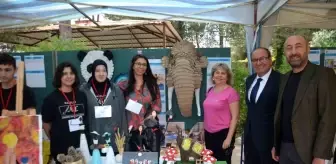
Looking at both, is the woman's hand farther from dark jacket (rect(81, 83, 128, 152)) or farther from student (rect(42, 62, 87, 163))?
student (rect(42, 62, 87, 163))

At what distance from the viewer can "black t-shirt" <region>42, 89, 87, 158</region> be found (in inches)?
103

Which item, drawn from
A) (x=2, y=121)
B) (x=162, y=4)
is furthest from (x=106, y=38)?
(x=2, y=121)

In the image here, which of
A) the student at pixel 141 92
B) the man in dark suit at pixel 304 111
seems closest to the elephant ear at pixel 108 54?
the student at pixel 141 92

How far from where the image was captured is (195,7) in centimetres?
353

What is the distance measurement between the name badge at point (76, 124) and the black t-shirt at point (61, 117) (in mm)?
24

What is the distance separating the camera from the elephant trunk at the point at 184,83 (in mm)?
3602

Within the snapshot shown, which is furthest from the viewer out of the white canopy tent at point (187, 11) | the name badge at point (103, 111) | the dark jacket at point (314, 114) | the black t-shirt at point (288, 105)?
the white canopy tent at point (187, 11)

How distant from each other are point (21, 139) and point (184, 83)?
2.03 meters

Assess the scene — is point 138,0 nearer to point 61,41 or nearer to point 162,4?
point 162,4

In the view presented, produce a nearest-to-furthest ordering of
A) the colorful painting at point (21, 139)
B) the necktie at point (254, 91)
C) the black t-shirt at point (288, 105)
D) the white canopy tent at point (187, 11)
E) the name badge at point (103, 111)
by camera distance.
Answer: the colorful painting at point (21, 139) → the black t-shirt at point (288, 105) → the necktie at point (254, 91) → the name badge at point (103, 111) → the white canopy tent at point (187, 11)

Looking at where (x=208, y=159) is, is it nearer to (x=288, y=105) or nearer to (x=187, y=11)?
(x=288, y=105)

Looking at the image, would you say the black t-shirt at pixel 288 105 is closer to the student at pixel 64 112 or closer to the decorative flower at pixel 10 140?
the student at pixel 64 112

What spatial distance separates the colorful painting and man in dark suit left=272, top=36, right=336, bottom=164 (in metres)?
1.69

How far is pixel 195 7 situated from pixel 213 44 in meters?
12.7
